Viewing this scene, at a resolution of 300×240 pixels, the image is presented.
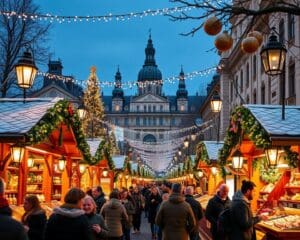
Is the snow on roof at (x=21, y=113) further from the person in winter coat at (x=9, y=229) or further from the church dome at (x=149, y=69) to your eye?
the church dome at (x=149, y=69)

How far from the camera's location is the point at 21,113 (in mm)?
12625

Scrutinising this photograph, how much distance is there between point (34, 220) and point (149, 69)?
500 feet

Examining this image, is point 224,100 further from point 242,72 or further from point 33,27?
point 33,27

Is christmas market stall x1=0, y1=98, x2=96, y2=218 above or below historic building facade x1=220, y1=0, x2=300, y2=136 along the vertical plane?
below

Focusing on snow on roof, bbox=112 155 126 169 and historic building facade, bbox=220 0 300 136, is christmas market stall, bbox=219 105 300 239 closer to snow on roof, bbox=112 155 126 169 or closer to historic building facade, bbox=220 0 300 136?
historic building facade, bbox=220 0 300 136

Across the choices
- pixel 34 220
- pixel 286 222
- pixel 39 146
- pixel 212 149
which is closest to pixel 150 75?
pixel 212 149

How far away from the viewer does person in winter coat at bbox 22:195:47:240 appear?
7.62 meters

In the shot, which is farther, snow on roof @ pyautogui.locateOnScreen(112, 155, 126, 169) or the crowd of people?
snow on roof @ pyautogui.locateOnScreen(112, 155, 126, 169)

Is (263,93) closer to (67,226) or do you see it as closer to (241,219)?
(241,219)

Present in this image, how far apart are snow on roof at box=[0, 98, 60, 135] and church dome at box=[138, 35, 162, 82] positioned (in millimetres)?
142640

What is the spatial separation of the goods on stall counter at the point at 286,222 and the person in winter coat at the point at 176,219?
1.55 metres

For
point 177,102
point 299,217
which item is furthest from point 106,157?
point 177,102

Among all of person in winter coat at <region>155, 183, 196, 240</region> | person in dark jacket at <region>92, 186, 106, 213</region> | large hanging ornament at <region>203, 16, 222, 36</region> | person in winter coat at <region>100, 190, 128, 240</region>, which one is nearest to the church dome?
person in dark jacket at <region>92, 186, 106, 213</region>

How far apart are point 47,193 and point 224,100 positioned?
128ft
